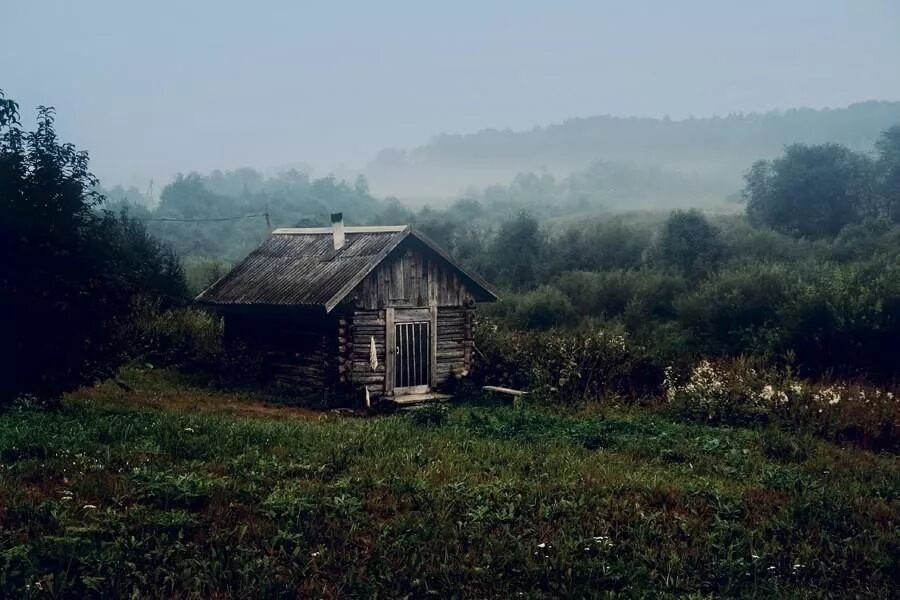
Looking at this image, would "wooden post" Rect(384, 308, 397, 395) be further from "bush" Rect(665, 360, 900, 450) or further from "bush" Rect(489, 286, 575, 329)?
"bush" Rect(489, 286, 575, 329)

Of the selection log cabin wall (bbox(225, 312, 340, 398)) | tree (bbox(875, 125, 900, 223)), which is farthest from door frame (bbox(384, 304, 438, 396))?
tree (bbox(875, 125, 900, 223))

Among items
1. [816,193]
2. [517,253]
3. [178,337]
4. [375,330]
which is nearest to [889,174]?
[816,193]

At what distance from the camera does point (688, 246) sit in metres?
38.5

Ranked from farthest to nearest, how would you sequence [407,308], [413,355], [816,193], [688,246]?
[816,193]
[688,246]
[413,355]
[407,308]

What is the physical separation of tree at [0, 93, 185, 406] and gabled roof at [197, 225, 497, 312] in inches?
241

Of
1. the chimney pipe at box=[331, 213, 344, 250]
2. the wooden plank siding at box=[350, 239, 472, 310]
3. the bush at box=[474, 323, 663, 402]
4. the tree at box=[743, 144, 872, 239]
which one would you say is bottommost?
the bush at box=[474, 323, 663, 402]

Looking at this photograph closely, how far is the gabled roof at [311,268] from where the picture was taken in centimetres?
2061

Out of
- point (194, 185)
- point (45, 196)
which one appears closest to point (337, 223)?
point (45, 196)

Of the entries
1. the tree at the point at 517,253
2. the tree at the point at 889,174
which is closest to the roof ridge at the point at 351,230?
the tree at the point at 517,253

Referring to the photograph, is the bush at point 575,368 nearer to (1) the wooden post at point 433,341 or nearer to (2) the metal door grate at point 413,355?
(1) the wooden post at point 433,341

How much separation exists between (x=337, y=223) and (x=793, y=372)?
13488 mm

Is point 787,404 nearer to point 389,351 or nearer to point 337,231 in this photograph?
point 389,351

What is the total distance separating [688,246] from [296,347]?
76.7 feet

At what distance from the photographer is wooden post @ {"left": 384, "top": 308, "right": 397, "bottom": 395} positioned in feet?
69.6
